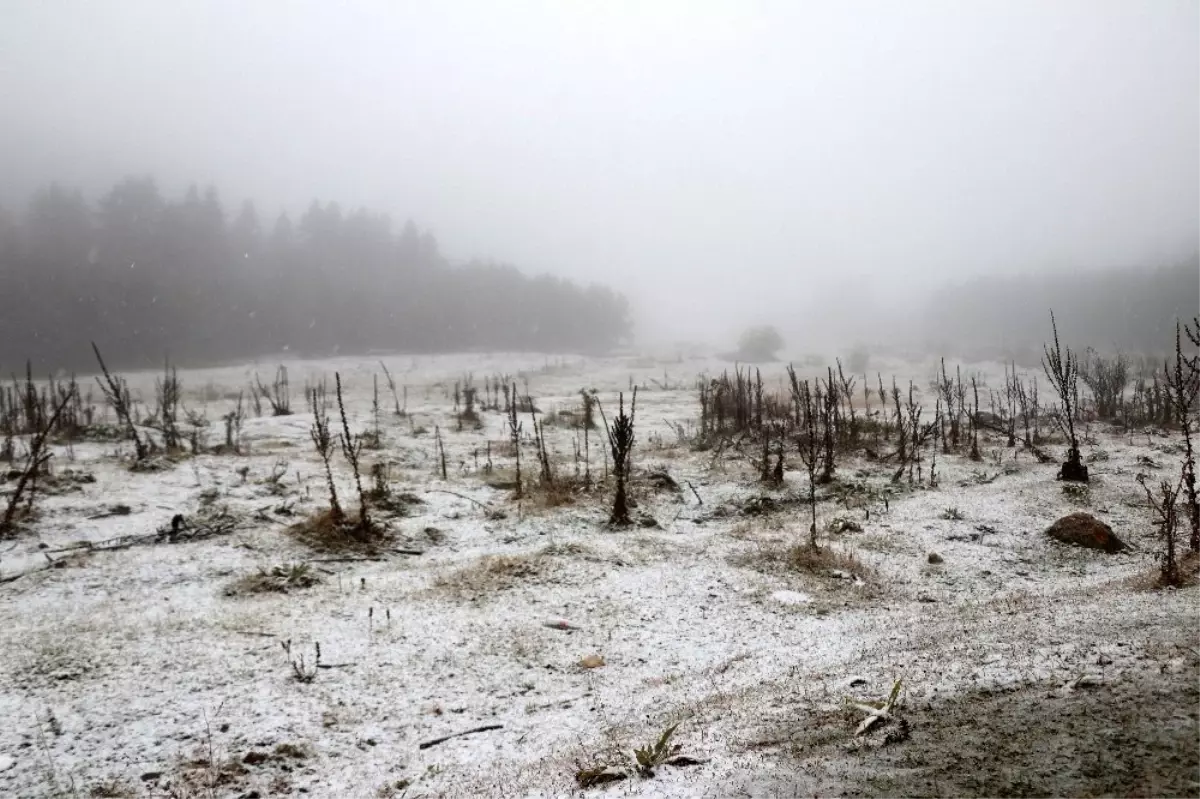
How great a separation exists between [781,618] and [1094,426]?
1948cm

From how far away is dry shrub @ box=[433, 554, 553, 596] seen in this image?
6195 mm

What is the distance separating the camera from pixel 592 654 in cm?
485

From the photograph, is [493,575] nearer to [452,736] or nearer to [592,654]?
[592,654]

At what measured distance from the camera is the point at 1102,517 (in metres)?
8.13

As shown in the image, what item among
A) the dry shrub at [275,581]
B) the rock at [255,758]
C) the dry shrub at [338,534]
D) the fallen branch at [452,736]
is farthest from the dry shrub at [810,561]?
the rock at [255,758]

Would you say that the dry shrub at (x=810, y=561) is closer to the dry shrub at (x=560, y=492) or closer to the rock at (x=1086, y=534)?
the rock at (x=1086, y=534)

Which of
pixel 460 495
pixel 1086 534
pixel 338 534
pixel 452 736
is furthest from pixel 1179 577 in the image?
pixel 460 495

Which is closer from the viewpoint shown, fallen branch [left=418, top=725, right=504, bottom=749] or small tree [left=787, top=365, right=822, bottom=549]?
fallen branch [left=418, top=725, right=504, bottom=749]

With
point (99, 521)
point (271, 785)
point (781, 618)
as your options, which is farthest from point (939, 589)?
point (99, 521)

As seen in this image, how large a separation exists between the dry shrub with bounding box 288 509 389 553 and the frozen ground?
22 cm

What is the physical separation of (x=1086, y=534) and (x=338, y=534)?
9442 millimetres

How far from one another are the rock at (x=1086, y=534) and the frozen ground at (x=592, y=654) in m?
0.20

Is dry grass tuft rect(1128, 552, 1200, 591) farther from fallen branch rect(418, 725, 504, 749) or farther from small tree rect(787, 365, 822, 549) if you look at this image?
fallen branch rect(418, 725, 504, 749)

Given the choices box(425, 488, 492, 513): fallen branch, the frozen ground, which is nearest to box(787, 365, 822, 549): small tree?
the frozen ground
